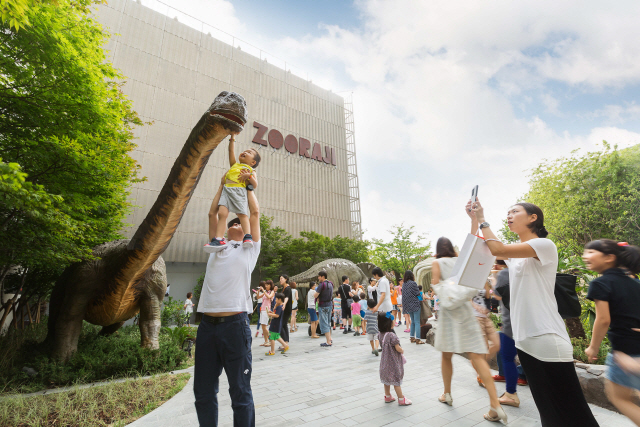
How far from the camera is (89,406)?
365 centimetres

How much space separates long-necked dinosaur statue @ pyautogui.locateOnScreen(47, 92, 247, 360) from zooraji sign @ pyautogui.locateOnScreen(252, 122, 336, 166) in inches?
796

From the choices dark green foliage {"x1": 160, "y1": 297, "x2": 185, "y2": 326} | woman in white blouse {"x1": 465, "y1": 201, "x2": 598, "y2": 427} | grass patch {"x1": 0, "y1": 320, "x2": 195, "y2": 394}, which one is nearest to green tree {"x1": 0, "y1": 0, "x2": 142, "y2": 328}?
grass patch {"x1": 0, "y1": 320, "x2": 195, "y2": 394}

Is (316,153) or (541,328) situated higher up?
(316,153)

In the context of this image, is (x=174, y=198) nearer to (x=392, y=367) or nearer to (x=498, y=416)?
(x=392, y=367)

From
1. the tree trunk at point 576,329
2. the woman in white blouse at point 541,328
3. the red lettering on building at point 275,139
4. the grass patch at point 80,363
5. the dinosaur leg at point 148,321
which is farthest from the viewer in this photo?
the red lettering on building at point 275,139

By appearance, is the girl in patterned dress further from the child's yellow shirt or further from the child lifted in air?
the child's yellow shirt

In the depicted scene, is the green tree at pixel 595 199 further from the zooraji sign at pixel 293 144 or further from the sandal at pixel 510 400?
the sandal at pixel 510 400

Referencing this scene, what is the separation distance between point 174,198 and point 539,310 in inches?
141

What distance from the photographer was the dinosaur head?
2.55 meters

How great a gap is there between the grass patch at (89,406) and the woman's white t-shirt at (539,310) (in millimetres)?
3889

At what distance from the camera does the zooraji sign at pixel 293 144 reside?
25.8 m

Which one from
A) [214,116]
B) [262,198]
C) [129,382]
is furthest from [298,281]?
[214,116]

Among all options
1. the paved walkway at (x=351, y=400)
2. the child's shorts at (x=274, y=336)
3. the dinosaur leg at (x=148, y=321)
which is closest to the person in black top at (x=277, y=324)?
the child's shorts at (x=274, y=336)

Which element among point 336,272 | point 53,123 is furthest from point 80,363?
point 336,272
